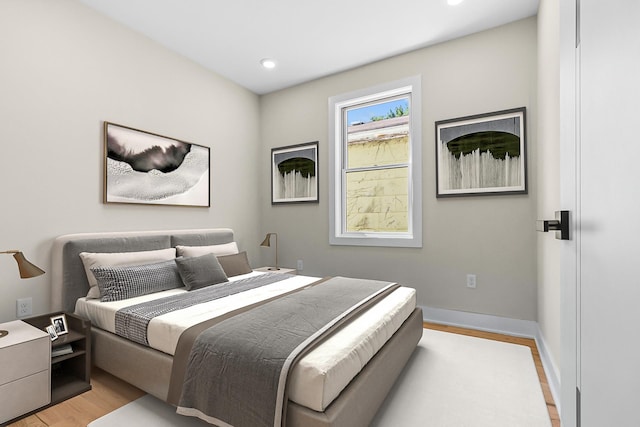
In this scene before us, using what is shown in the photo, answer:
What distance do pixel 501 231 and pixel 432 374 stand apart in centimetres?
163

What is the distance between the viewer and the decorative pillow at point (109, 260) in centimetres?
247

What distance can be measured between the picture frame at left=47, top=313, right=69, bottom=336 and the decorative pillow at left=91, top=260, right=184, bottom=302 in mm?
251

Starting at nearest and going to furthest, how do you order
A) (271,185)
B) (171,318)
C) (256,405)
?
(256,405)
(171,318)
(271,185)

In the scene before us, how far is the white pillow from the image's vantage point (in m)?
3.09

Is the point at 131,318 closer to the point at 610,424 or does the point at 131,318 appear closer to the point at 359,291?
the point at 359,291

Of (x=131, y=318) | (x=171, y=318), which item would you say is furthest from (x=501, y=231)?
(x=131, y=318)

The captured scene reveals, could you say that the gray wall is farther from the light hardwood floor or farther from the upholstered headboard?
the upholstered headboard

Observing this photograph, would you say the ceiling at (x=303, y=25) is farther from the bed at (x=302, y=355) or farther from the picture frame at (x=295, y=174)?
the bed at (x=302, y=355)

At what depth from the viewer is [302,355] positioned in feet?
4.58

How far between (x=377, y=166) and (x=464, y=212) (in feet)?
3.84

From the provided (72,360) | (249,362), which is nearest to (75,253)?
(72,360)

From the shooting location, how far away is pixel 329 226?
4.03 meters

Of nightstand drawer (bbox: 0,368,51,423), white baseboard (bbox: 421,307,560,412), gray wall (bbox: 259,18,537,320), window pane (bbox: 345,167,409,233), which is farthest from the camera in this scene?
window pane (bbox: 345,167,409,233)

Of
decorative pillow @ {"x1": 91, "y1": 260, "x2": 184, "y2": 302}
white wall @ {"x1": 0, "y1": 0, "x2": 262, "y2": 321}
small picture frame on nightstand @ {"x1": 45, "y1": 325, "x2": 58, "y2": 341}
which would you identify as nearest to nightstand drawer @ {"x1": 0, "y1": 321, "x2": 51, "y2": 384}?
small picture frame on nightstand @ {"x1": 45, "y1": 325, "x2": 58, "y2": 341}
